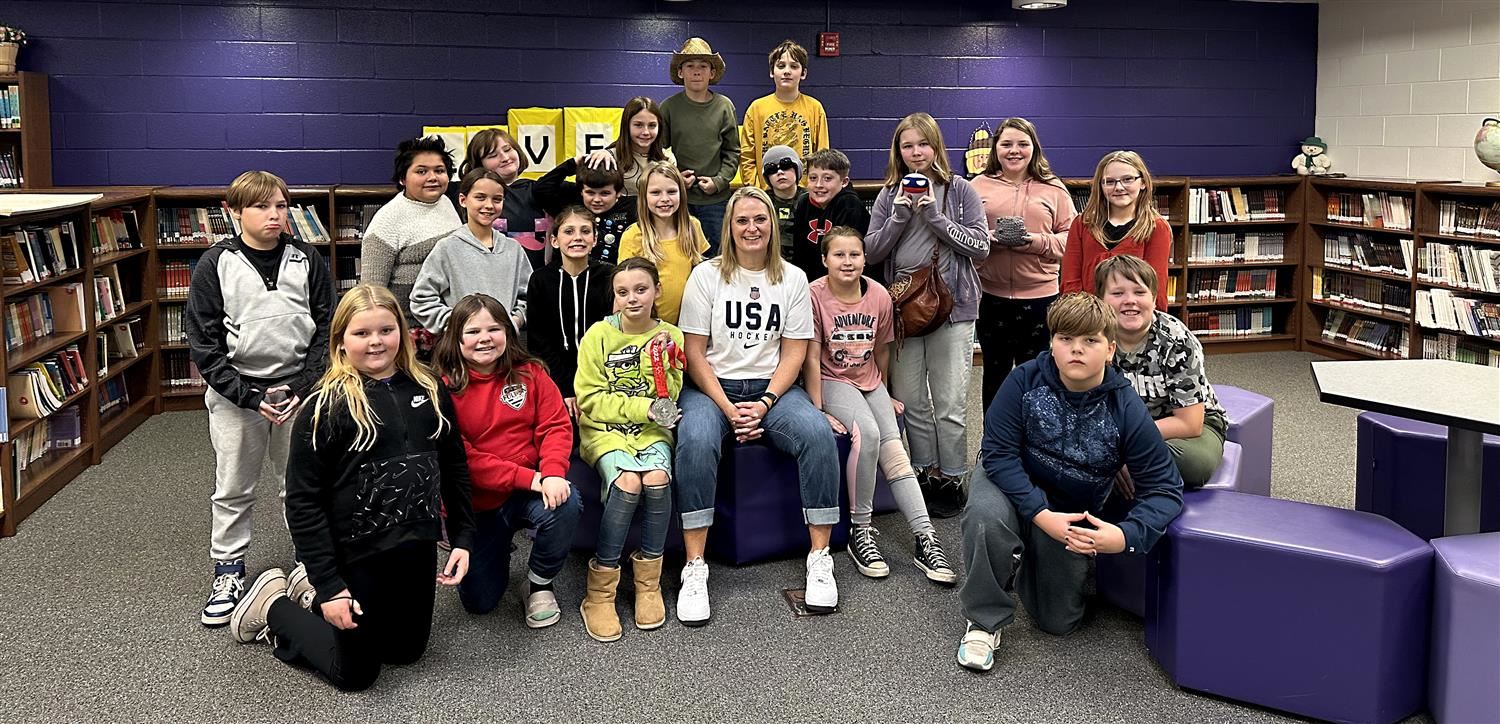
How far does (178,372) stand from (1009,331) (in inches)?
175

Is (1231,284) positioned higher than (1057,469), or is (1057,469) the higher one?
(1231,284)

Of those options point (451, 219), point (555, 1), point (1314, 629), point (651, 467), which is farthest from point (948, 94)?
point (1314, 629)

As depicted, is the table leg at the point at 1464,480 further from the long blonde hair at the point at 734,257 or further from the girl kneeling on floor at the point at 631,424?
the girl kneeling on floor at the point at 631,424

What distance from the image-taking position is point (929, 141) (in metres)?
4.10

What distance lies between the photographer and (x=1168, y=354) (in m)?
3.30

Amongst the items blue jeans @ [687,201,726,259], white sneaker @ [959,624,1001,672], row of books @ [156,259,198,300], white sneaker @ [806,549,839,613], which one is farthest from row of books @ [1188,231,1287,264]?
row of books @ [156,259,198,300]

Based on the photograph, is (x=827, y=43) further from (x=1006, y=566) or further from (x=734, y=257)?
(x=1006, y=566)

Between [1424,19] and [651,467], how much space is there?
20.3ft

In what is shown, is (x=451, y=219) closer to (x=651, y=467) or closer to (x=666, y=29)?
(x=651, y=467)

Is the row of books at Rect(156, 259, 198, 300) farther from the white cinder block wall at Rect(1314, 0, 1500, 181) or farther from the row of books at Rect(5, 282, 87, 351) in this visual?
the white cinder block wall at Rect(1314, 0, 1500, 181)

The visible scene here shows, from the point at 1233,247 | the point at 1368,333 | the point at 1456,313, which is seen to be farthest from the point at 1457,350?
the point at 1233,247

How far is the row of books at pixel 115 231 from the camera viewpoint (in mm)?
5668

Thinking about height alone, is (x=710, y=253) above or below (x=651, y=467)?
above

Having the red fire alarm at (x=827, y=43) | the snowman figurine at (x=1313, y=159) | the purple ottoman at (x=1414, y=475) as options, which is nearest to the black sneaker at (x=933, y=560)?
the purple ottoman at (x=1414, y=475)
